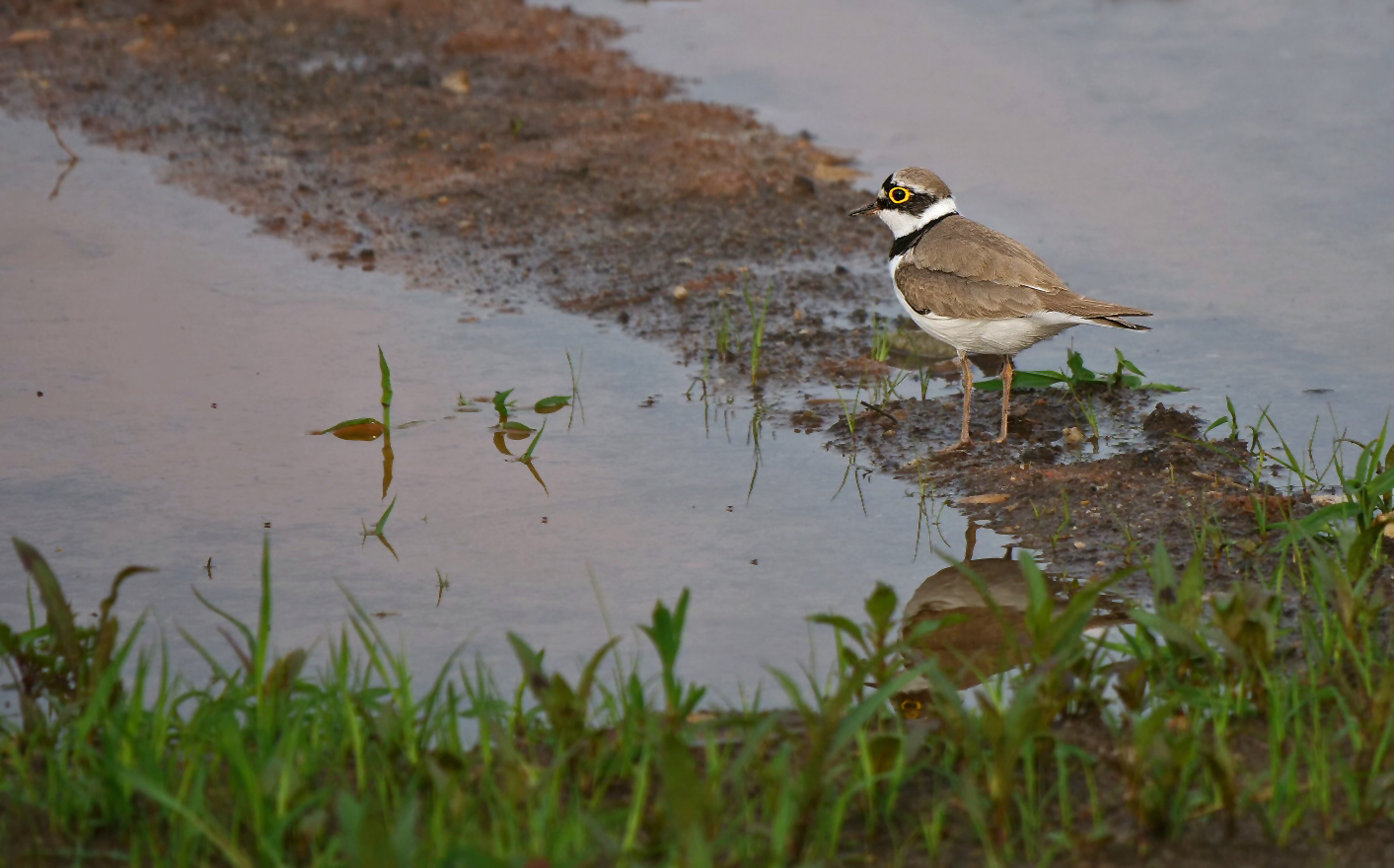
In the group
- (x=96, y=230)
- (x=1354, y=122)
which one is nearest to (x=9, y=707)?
(x=96, y=230)

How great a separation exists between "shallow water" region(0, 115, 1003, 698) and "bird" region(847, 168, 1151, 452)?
70 cm

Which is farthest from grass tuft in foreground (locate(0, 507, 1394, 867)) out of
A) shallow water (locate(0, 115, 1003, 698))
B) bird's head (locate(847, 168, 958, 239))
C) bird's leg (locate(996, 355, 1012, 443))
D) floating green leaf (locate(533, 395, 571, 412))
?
bird's head (locate(847, 168, 958, 239))

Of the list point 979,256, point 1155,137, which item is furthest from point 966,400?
point 1155,137

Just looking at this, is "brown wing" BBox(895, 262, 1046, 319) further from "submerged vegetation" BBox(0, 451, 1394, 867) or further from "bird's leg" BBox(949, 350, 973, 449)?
"submerged vegetation" BBox(0, 451, 1394, 867)

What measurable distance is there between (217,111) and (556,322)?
171 inches

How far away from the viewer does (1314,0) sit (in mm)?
12469

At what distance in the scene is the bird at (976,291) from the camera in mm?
5723

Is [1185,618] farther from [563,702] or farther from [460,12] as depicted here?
[460,12]

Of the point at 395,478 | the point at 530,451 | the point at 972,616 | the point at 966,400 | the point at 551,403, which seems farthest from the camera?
the point at 551,403

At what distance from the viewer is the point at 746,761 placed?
319cm

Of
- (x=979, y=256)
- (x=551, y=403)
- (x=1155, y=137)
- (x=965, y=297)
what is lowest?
(x=551, y=403)

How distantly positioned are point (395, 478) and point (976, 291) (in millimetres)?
2355

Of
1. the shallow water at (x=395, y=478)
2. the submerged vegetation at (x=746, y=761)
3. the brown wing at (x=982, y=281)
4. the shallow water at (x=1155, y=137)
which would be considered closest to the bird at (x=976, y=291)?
the brown wing at (x=982, y=281)

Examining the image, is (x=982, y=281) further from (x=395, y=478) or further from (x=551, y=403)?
(x=395, y=478)
